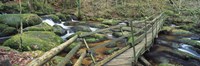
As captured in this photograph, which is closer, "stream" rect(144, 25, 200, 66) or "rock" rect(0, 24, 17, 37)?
"stream" rect(144, 25, 200, 66)

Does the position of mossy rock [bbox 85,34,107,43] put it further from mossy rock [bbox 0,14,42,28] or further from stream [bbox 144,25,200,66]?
mossy rock [bbox 0,14,42,28]

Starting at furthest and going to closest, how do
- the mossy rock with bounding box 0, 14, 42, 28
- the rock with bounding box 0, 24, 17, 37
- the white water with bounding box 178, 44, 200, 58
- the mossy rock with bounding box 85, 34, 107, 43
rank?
the mossy rock with bounding box 0, 14, 42, 28, the rock with bounding box 0, 24, 17, 37, the mossy rock with bounding box 85, 34, 107, 43, the white water with bounding box 178, 44, 200, 58

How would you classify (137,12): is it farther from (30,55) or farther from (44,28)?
(30,55)

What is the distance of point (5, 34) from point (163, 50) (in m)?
9.94

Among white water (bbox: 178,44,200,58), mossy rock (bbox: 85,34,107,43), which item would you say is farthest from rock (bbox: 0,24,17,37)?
white water (bbox: 178,44,200,58)

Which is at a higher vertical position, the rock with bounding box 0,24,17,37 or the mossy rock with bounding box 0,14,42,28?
the mossy rock with bounding box 0,14,42,28

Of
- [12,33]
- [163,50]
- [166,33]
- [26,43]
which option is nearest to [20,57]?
[26,43]

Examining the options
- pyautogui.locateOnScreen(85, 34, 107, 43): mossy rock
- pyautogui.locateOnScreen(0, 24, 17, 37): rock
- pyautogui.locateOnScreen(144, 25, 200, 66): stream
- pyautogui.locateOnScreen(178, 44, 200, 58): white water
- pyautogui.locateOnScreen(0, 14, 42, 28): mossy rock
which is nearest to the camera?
pyautogui.locateOnScreen(144, 25, 200, 66): stream

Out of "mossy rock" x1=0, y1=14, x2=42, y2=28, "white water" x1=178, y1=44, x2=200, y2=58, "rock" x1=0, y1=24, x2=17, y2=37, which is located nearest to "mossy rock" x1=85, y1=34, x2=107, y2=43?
"white water" x1=178, y1=44, x2=200, y2=58

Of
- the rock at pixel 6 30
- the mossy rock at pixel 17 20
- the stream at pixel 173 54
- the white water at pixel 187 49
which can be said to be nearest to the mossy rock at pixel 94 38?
the stream at pixel 173 54

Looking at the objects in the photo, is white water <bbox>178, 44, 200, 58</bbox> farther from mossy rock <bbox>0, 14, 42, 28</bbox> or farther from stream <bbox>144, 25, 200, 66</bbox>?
mossy rock <bbox>0, 14, 42, 28</bbox>

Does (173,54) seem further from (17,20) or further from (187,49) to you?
(17,20)

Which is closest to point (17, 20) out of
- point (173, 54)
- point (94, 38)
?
point (94, 38)

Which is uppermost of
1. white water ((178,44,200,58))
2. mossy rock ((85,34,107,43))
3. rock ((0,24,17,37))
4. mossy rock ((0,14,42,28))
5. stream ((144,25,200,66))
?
mossy rock ((0,14,42,28))
